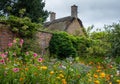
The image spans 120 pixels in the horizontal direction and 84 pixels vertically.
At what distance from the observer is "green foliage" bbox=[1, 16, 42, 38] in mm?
17469

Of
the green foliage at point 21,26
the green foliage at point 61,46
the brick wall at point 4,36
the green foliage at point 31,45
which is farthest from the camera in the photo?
the green foliage at point 61,46

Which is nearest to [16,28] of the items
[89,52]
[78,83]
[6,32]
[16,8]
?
[6,32]

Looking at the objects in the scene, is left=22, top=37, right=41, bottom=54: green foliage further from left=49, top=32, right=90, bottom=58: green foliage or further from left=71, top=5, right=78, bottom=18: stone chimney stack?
left=71, top=5, right=78, bottom=18: stone chimney stack

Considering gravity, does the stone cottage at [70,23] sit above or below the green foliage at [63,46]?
above

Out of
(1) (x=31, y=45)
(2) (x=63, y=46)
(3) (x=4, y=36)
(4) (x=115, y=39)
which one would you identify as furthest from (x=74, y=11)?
(4) (x=115, y=39)

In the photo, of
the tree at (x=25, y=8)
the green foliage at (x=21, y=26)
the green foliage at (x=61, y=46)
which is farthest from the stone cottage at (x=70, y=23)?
the green foliage at (x=21, y=26)

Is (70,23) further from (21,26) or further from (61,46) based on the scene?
(21,26)

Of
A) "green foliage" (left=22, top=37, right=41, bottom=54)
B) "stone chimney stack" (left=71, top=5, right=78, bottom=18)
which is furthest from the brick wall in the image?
"stone chimney stack" (left=71, top=5, right=78, bottom=18)

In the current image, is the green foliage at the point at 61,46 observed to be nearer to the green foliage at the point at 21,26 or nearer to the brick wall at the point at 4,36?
the green foliage at the point at 21,26

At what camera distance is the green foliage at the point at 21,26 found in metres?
17.5

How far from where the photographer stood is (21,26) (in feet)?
58.5

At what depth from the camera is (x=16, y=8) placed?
2595cm

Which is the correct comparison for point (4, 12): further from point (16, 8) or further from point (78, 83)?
point (78, 83)

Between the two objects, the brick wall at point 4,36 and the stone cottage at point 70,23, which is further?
the stone cottage at point 70,23
